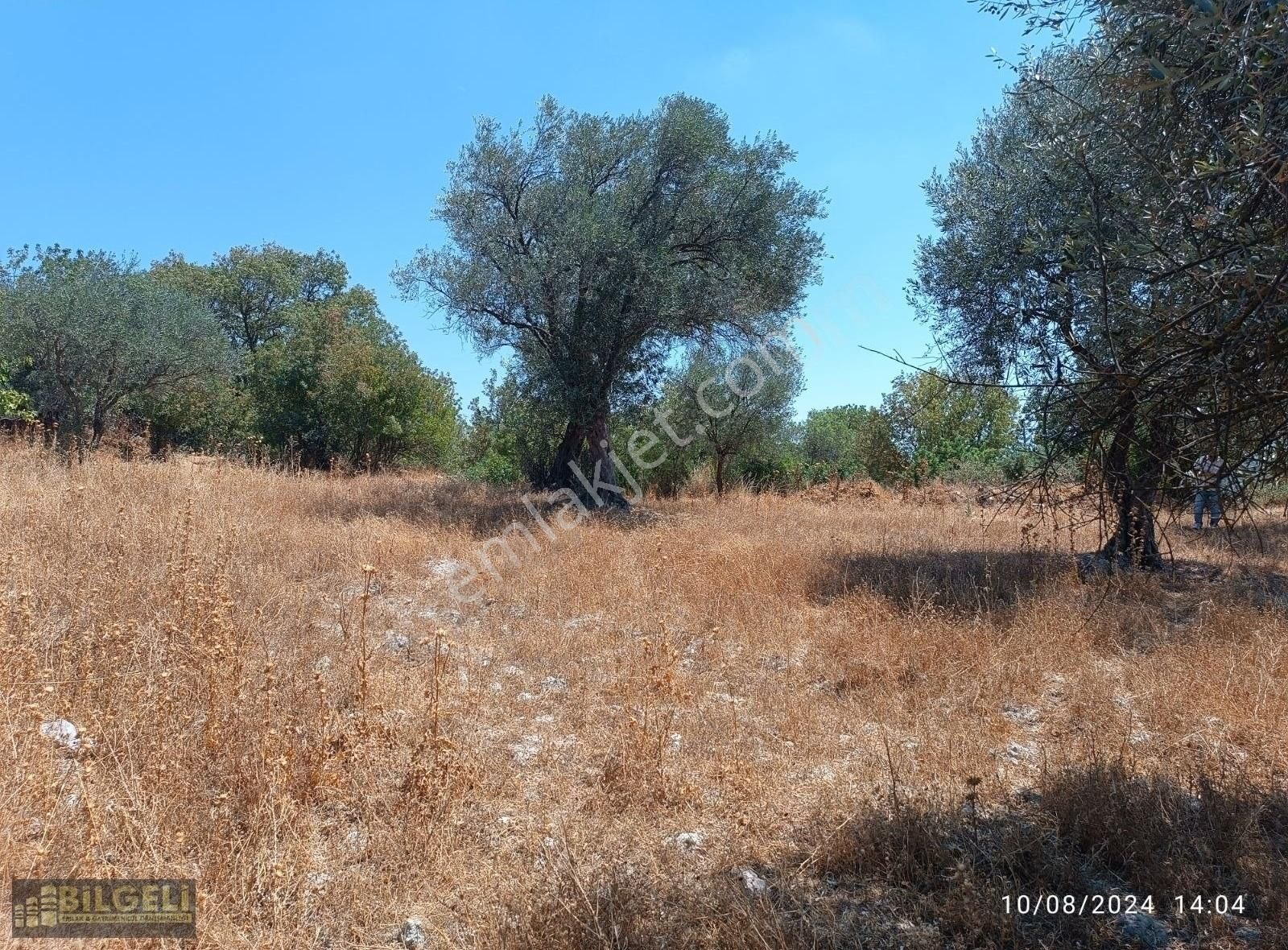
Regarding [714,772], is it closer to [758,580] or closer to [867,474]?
[758,580]

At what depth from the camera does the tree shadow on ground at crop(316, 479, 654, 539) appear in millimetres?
10148

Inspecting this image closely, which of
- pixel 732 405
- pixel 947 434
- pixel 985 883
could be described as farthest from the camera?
pixel 947 434

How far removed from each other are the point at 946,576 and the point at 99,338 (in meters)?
17.3

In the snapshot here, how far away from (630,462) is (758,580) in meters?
10.2

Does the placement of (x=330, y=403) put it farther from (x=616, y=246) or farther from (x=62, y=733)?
(x=62, y=733)

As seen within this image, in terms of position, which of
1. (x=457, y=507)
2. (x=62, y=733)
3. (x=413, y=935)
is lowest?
(x=413, y=935)

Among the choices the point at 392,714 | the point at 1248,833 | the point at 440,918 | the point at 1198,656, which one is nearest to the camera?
the point at 440,918

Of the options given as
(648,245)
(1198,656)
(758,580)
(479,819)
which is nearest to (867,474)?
(648,245)

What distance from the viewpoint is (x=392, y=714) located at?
12.9ft

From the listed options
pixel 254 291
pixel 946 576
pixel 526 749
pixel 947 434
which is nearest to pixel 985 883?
pixel 526 749

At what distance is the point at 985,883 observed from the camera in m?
2.65

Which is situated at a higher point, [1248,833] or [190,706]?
[190,706]

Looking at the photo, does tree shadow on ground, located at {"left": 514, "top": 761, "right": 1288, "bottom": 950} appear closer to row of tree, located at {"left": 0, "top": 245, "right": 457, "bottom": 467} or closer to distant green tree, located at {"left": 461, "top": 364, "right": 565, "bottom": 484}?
distant green tree, located at {"left": 461, "top": 364, "right": 565, "bottom": 484}

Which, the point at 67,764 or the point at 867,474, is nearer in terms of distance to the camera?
the point at 67,764
